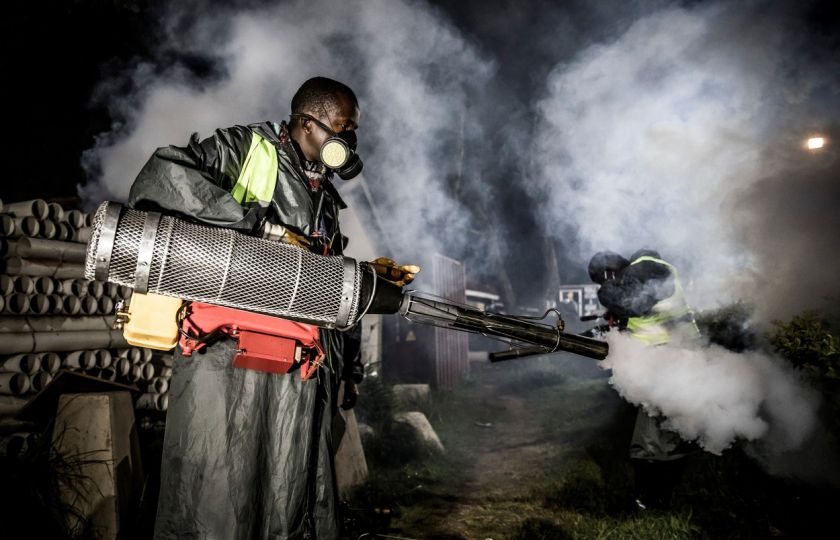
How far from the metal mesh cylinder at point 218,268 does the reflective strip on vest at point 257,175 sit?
0.56 m

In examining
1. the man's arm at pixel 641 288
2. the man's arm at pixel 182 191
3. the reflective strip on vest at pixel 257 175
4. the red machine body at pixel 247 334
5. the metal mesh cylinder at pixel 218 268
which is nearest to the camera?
the metal mesh cylinder at pixel 218 268

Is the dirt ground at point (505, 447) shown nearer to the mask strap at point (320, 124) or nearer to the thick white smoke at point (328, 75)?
the mask strap at point (320, 124)

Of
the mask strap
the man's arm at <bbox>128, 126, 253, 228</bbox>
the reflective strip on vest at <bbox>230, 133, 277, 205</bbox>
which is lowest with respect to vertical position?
the man's arm at <bbox>128, 126, 253, 228</bbox>

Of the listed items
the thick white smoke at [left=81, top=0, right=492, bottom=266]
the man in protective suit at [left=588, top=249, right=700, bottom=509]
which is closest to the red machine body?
the man in protective suit at [left=588, top=249, right=700, bottom=509]

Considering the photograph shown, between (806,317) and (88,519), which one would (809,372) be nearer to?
(806,317)

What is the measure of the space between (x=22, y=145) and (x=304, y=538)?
262 inches

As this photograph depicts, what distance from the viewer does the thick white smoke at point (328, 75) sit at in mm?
6750

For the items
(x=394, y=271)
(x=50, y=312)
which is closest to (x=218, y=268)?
(x=394, y=271)

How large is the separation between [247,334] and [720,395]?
4446 mm

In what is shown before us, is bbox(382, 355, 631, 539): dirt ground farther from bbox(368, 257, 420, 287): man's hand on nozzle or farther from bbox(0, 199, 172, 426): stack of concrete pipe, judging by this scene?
bbox(0, 199, 172, 426): stack of concrete pipe

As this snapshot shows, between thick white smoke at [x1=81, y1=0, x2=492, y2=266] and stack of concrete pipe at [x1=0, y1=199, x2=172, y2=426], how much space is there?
97.4 inches

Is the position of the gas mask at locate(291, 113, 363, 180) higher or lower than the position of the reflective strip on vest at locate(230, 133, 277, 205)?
higher

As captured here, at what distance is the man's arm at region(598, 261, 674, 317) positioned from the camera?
4.57m

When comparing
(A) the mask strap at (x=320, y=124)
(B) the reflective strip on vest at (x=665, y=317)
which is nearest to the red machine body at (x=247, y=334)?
(A) the mask strap at (x=320, y=124)
